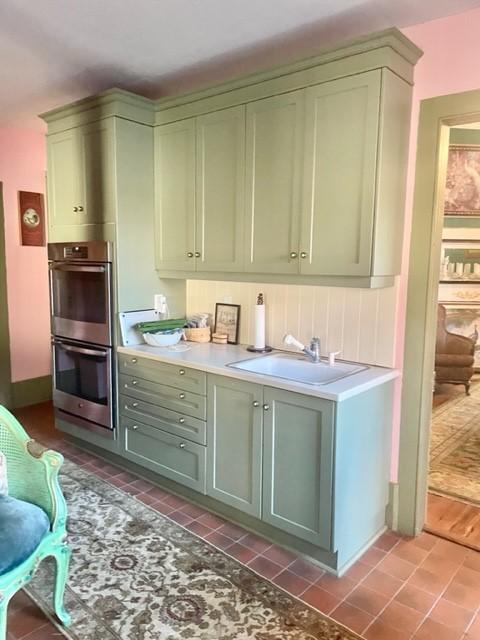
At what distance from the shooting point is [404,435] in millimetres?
2428

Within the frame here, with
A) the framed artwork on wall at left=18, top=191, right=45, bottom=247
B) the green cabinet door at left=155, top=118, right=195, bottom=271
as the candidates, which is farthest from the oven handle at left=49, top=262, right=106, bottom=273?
the framed artwork on wall at left=18, top=191, right=45, bottom=247

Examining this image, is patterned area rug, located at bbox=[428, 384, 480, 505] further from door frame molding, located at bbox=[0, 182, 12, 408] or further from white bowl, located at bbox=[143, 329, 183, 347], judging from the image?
door frame molding, located at bbox=[0, 182, 12, 408]

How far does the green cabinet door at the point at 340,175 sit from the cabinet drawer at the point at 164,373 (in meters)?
0.82

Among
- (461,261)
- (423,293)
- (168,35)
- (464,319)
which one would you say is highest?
(168,35)

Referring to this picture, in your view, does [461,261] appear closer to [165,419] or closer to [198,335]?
[198,335]

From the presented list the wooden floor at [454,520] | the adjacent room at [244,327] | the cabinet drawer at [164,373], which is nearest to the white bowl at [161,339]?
the adjacent room at [244,327]

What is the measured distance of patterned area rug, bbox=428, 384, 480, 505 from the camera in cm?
294

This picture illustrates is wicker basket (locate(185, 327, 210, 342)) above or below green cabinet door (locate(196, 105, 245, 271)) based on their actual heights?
below

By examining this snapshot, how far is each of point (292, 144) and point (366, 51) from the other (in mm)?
505

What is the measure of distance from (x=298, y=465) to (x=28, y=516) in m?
1.14

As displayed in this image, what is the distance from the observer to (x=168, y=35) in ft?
7.88

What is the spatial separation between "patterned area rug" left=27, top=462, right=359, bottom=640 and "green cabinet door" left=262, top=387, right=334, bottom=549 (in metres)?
0.29

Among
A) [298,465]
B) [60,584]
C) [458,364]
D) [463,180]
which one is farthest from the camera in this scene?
[463,180]

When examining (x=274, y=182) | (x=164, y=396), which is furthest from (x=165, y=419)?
(x=274, y=182)
